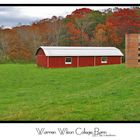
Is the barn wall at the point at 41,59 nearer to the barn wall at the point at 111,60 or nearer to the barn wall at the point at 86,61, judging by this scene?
the barn wall at the point at 86,61

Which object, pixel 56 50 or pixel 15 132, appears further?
→ pixel 56 50

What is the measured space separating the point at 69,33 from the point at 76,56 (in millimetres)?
220

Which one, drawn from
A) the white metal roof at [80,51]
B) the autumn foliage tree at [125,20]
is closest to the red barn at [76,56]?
the white metal roof at [80,51]

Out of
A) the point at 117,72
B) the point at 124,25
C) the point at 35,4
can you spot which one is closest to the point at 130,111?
the point at 117,72

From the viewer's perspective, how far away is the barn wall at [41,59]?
6027 millimetres

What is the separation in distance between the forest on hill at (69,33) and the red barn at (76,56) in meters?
0.05

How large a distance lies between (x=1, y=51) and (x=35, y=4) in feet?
1.78

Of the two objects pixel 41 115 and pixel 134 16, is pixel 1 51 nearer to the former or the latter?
pixel 41 115

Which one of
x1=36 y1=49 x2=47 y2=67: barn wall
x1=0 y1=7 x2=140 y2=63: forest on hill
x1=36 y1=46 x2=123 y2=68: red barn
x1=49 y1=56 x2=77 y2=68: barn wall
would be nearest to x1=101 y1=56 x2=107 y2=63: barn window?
x1=36 y1=46 x2=123 y2=68: red barn

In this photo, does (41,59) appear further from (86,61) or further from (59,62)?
(86,61)

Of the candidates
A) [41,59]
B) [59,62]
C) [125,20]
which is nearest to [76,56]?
[59,62]

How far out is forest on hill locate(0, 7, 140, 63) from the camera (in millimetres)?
6051

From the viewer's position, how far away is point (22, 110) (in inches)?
232

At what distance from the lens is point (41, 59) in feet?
19.9
